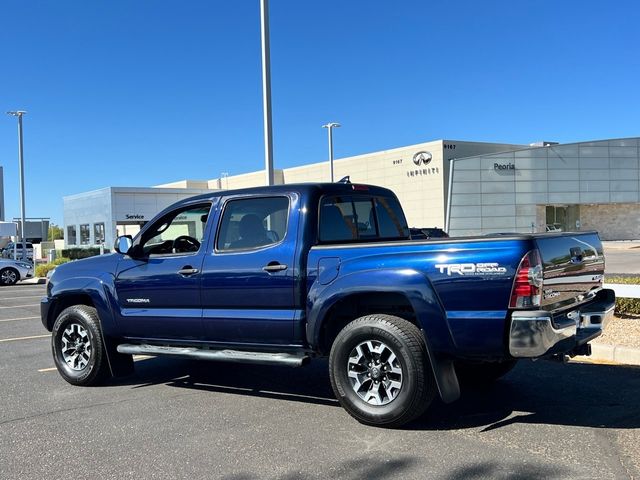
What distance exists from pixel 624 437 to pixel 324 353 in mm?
2382

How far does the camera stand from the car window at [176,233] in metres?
6.13

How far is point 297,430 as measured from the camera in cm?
481

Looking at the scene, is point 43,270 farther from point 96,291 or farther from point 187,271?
point 187,271

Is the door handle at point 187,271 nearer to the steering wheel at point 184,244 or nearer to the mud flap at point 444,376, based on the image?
the steering wheel at point 184,244

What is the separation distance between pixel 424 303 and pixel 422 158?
4516cm

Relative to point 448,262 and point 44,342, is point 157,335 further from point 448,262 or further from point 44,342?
point 44,342

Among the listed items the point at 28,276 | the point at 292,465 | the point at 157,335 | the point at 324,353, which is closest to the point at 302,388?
the point at 324,353

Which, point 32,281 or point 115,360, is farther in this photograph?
point 32,281

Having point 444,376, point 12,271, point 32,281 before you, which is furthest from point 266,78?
point 32,281

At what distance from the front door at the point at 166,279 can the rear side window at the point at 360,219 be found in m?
1.23

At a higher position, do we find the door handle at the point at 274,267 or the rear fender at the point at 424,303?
the door handle at the point at 274,267

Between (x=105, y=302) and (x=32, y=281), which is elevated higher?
A: (x=105, y=302)

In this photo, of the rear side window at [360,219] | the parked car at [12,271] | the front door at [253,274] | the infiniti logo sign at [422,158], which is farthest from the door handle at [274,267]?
the infiniti logo sign at [422,158]

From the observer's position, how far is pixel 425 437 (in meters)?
4.57
